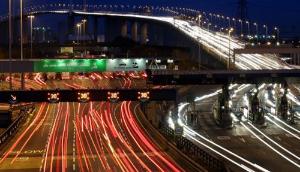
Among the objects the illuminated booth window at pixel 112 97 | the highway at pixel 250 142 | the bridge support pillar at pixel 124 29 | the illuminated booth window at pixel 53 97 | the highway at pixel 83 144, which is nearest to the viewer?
the highway at pixel 83 144

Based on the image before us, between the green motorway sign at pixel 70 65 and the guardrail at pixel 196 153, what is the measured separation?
12.5 metres

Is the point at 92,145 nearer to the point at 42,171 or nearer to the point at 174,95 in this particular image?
the point at 174,95

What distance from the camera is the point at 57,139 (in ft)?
177

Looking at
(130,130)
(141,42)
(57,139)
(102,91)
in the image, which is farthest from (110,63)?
(141,42)

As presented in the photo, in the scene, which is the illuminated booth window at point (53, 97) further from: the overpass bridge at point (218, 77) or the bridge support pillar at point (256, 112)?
the bridge support pillar at point (256, 112)

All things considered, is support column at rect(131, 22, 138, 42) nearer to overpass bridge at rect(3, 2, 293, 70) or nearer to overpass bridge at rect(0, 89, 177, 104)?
overpass bridge at rect(3, 2, 293, 70)

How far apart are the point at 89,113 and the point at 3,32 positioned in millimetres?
91858

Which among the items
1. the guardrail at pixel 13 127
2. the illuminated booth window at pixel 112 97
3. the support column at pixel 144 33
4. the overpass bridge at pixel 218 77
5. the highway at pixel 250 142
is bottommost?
the highway at pixel 250 142

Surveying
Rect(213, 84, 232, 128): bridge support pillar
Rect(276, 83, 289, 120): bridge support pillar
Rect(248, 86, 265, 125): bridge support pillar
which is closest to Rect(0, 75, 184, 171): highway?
Rect(213, 84, 232, 128): bridge support pillar

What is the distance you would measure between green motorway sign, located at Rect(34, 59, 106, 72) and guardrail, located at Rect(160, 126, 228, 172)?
41.2 ft

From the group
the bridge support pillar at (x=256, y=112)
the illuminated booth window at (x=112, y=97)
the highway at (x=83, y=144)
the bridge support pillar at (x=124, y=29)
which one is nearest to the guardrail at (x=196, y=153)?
the highway at (x=83, y=144)

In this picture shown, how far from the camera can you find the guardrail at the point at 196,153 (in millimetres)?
32594

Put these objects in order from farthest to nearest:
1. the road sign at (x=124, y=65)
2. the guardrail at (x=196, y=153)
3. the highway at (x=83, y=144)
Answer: the road sign at (x=124, y=65), the highway at (x=83, y=144), the guardrail at (x=196, y=153)

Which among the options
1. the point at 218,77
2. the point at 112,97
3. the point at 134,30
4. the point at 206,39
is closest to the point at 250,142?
the point at 218,77
